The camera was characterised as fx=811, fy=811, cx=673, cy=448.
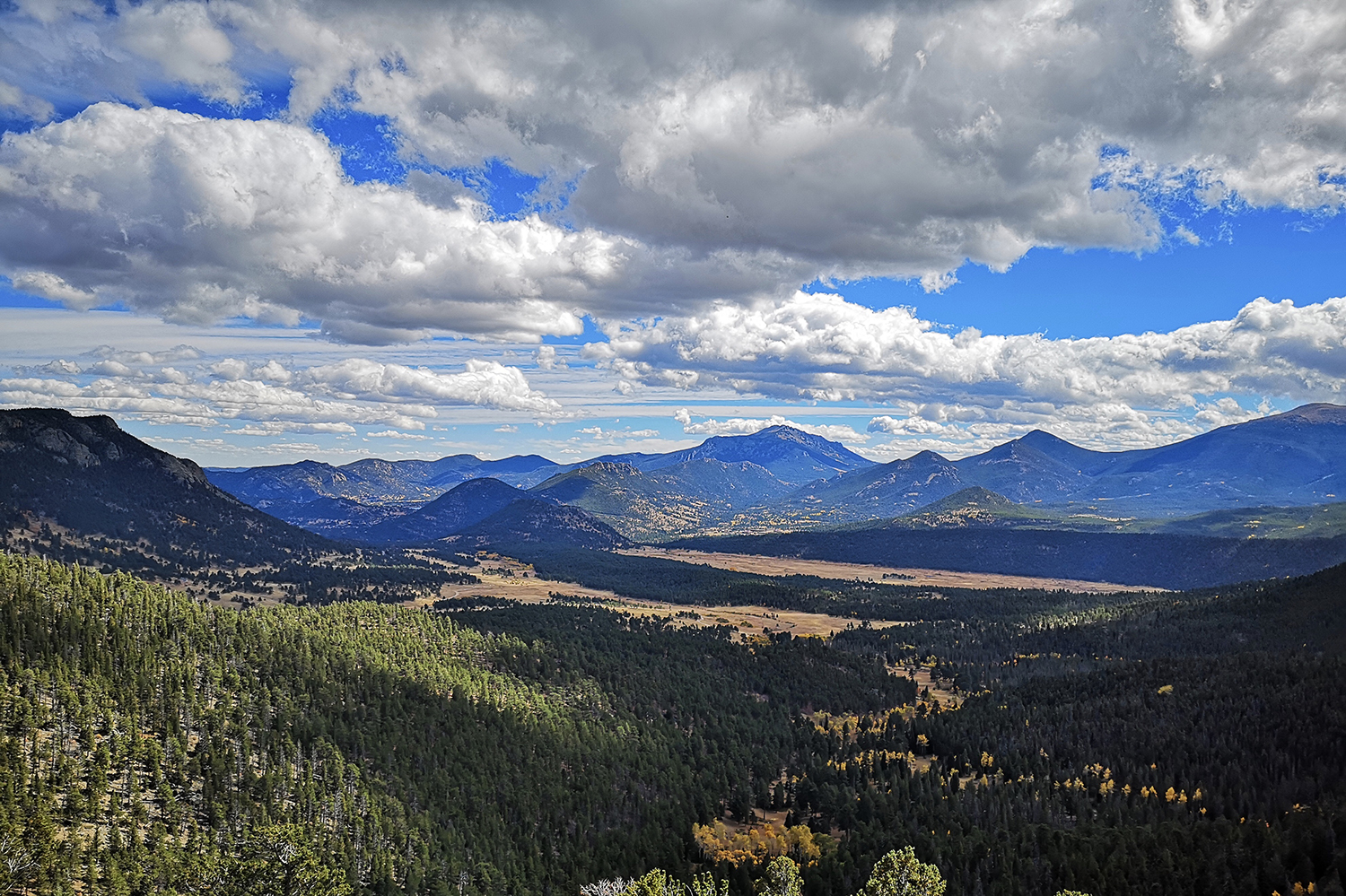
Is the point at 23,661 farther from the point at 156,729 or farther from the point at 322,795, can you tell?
the point at 322,795

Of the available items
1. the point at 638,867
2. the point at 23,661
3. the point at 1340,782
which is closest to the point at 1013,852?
the point at 638,867

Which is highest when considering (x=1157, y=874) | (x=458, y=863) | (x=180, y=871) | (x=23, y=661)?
(x=23, y=661)

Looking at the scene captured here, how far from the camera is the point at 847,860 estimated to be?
547ft

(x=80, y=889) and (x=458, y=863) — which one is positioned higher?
(x=80, y=889)

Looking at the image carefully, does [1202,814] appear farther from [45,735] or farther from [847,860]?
[45,735]

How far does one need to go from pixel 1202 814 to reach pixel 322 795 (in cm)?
20596

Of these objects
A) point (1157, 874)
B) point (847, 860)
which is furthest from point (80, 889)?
point (1157, 874)

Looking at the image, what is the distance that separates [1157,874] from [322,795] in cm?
17643

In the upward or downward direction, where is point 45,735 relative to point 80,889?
upward

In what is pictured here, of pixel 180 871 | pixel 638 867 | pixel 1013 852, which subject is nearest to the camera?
pixel 180 871

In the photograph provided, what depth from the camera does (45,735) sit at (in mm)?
172625

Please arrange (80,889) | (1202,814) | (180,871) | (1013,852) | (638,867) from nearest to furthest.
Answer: (80,889) → (180,871) → (1013,852) → (638,867) → (1202,814)

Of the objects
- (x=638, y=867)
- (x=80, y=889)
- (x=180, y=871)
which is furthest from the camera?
(x=638, y=867)

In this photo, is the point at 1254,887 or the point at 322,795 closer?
the point at 1254,887
